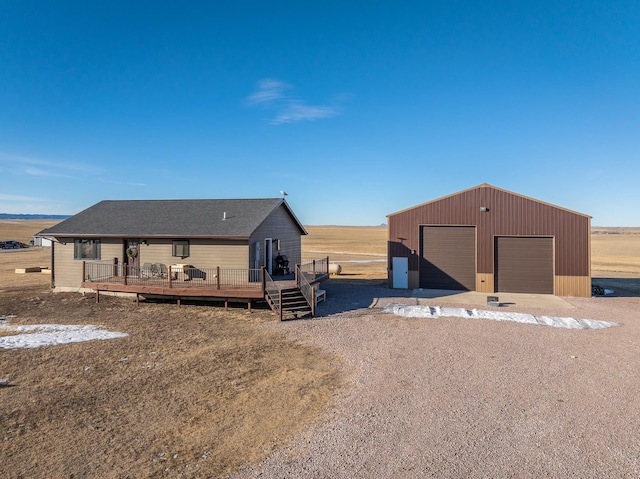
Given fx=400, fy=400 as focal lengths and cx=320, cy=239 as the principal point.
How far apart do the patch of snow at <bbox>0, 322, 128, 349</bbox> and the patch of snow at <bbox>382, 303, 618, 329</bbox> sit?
10.4 m

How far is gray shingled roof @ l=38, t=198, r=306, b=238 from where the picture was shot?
58.9 feet

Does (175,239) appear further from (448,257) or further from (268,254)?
(448,257)

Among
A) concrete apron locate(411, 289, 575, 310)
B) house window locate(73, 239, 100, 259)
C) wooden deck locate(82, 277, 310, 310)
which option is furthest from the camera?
house window locate(73, 239, 100, 259)

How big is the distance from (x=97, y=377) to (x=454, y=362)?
845 cm

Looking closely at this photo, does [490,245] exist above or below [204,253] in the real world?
above

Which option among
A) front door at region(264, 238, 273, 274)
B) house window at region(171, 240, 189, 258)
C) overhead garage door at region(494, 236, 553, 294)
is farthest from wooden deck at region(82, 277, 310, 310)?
overhead garage door at region(494, 236, 553, 294)

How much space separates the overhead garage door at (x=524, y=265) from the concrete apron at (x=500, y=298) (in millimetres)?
583

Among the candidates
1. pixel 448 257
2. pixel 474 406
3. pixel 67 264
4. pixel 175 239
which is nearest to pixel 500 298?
pixel 448 257

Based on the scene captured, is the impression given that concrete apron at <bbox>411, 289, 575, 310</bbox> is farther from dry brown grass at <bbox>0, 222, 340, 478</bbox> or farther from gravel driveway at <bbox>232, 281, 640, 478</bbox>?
dry brown grass at <bbox>0, 222, 340, 478</bbox>

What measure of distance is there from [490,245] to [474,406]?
16.0 meters

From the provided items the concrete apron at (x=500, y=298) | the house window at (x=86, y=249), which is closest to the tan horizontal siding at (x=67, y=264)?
the house window at (x=86, y=249)

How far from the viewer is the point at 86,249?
65.8 feet

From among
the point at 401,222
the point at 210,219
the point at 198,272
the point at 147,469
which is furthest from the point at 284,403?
the point at 401,222

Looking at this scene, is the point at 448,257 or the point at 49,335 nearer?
the point at 49,335
